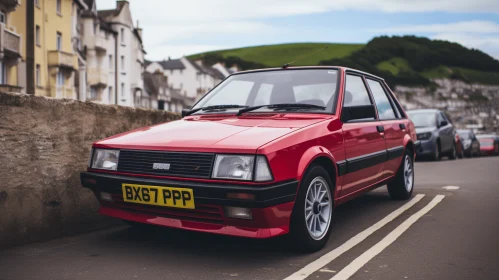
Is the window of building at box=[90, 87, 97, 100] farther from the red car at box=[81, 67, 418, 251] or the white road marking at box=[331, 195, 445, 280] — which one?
the white road marking at box=[331, 195, 445, 280]

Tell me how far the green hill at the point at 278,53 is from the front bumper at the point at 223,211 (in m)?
115

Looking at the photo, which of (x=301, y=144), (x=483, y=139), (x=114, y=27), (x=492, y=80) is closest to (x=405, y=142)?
(x=301, y=144)

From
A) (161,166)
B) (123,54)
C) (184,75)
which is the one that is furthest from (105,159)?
(184,75)

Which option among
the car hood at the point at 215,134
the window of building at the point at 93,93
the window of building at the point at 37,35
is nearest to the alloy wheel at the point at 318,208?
the car hood at the point at 215,134

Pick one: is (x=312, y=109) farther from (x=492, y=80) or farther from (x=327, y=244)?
(x=492, y=80)

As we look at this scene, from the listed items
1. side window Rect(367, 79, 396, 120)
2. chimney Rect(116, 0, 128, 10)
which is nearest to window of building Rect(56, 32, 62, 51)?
chimney Rect(116, 0, 128, 10)

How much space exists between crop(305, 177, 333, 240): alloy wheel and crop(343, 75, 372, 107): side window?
1.07m

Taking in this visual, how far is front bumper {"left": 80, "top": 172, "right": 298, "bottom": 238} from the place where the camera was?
3.68 meters

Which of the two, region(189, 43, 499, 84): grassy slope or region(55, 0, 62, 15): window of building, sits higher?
region(189, 43, 499, 84): grassy slope

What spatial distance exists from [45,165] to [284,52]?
132 meters

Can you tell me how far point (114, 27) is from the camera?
5497cm

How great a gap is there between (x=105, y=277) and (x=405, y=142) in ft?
14.6

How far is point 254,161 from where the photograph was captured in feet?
12.1

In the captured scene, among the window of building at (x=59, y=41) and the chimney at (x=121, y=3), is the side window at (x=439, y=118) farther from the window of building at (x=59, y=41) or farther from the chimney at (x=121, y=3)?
the chimney at (x=121, y=3)
